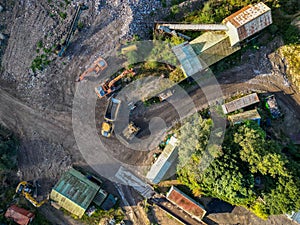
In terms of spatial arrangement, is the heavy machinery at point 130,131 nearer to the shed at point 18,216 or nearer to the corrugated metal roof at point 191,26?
the corrugated metal roof at point 191,26

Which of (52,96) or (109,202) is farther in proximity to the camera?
(52,96)

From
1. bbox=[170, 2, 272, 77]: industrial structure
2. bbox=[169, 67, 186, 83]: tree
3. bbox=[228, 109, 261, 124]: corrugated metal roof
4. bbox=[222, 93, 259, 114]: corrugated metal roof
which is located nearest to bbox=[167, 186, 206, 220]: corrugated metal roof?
bbox=[228, 109, 261, 124]: corrugated metal roof

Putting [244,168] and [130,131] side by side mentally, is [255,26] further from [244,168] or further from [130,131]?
[130,131]

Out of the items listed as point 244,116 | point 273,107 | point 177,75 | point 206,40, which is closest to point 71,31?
point 177,75

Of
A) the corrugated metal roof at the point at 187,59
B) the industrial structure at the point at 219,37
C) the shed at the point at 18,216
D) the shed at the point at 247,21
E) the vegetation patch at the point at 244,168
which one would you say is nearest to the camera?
the vegetation patch at the point at 244,168

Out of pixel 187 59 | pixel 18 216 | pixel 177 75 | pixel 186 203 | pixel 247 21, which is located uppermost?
pixel 247 21

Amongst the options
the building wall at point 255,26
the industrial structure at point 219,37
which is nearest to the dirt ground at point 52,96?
the industrial structure at point 219,37

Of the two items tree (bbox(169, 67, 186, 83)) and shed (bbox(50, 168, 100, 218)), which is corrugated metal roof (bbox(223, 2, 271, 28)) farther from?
shed (bbox(50, 168, 100, 218))
